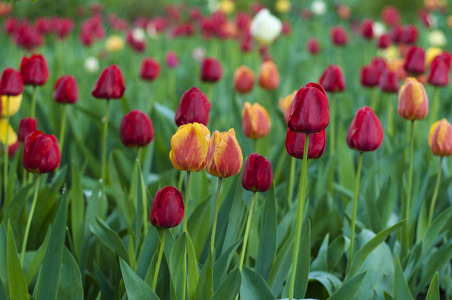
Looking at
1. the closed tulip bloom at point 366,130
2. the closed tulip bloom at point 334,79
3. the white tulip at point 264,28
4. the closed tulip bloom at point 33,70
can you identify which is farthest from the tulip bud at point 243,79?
the closed tulip bloom at point 366,130

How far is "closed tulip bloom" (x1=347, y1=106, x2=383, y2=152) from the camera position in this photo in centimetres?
127

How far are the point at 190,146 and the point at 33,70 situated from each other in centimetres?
92

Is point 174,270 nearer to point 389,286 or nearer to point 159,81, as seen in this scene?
point 389,286

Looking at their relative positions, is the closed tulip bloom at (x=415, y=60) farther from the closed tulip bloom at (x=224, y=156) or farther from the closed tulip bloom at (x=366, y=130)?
the closed tulip bloom at (x=224, y=156)

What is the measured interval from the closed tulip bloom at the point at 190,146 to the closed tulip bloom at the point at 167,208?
63mm

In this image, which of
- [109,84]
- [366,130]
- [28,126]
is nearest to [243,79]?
[109,84]

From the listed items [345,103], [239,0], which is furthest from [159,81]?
[239,0]

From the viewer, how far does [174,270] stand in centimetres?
119

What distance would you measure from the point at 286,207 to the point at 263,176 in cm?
60

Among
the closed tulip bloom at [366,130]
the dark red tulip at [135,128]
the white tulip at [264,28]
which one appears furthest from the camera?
the white tulip at [264,28]

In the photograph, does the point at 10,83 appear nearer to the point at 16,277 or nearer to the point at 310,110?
the point at 16,277

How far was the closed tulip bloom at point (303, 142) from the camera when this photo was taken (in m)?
1.17

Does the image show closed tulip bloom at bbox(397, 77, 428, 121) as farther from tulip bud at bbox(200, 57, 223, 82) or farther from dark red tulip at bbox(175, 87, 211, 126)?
tulip bud at bbox(200, 57, 223, 82)

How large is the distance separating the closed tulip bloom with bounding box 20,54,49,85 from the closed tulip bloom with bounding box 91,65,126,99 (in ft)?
0.90
